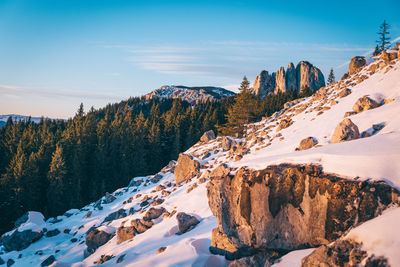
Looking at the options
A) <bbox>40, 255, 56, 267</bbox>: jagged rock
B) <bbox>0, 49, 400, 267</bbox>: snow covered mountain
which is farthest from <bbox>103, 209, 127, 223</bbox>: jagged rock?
<bbox>40, 255, 56, 267</bbox>: jagged rock

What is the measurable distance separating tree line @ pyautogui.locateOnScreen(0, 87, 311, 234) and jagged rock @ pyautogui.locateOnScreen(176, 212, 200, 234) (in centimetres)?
2019

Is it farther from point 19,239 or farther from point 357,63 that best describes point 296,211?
point 357,63

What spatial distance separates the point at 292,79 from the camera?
111812mm

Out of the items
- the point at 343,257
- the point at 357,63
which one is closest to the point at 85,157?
the point at 343,257

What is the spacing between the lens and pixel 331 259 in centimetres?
407

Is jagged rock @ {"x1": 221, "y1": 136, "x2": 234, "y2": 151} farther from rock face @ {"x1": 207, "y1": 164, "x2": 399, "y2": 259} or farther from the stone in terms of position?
rock face @ {"x1": 207, "y1": 164, "x2": 399, "y2": 259}

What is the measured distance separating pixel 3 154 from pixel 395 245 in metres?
54.1

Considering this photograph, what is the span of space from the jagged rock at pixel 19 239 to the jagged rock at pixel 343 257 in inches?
912

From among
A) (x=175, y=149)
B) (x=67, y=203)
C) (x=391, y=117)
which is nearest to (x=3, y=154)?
(x=67, y=203)

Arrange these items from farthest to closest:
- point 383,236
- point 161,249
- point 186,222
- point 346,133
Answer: point 186,222
point 346,133
point 161,249
point 383,236

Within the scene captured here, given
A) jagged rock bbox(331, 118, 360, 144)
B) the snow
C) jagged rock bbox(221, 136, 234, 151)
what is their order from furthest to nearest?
jagged rock bbox(221, 136, 234, 151) < jagged rock bbox(331, 118, 360, 144) < the snow

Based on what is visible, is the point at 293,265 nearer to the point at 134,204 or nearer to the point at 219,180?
the point at 219,180

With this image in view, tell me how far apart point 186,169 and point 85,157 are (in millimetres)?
26304

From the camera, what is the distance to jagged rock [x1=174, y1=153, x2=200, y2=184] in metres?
19.7
